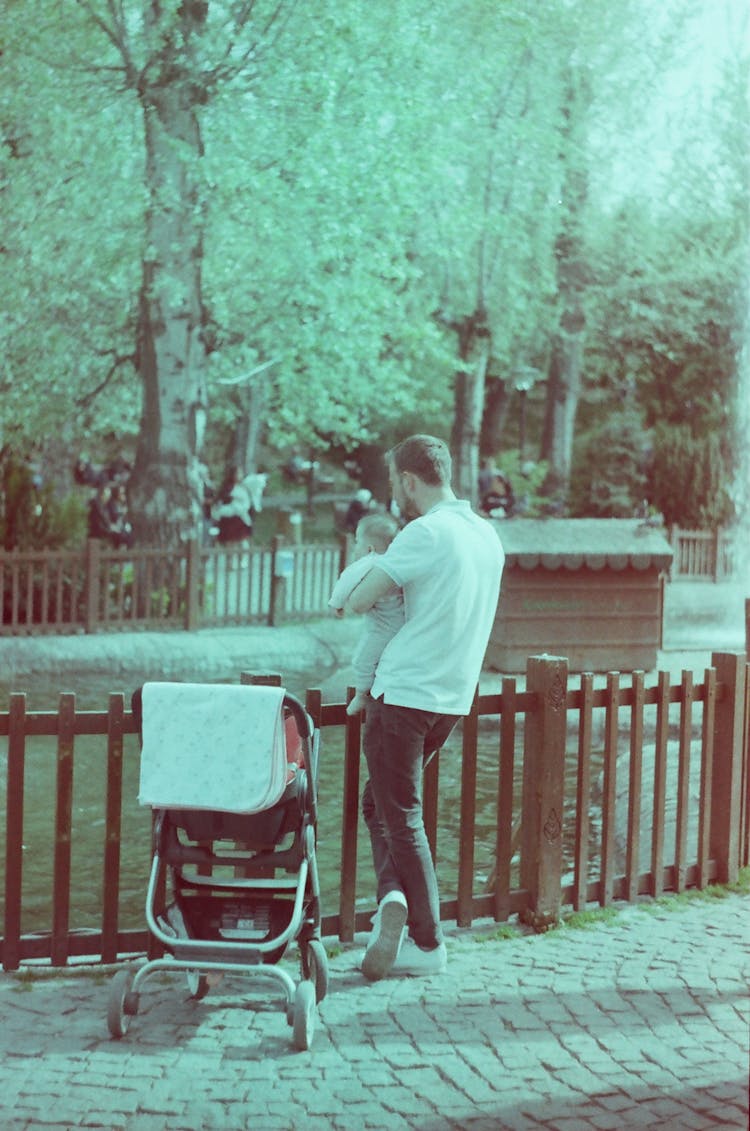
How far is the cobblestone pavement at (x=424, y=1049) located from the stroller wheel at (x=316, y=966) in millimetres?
87

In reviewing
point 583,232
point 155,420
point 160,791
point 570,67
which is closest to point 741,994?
A: point 160,791

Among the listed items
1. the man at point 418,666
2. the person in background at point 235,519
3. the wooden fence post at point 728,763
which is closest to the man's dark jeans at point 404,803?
the man at point 418,666

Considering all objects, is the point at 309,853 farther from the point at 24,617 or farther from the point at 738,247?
the point at 738,247

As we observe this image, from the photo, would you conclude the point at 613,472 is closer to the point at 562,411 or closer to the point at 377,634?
the point at 562,411

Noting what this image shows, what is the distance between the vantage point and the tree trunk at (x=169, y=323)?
19.8 metres

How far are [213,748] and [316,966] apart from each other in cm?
81

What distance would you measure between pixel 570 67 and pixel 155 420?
17.6m

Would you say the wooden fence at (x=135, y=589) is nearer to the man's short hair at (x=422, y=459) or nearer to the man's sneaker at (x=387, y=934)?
the man's short hair at (x=422, y=459)

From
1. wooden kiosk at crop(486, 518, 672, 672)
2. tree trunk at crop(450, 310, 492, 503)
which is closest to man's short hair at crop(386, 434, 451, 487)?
wooden kiosk at crop(486, 518, 672, 672)

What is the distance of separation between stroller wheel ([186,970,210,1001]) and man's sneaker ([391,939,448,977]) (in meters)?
0.69

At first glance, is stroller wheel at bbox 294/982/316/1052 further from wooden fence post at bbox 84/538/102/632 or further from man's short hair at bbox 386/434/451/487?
wooden fence post at bbox 84/538/102/632

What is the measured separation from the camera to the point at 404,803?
18.2ft

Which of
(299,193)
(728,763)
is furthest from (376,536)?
(299,193)

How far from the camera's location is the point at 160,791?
5.02m
